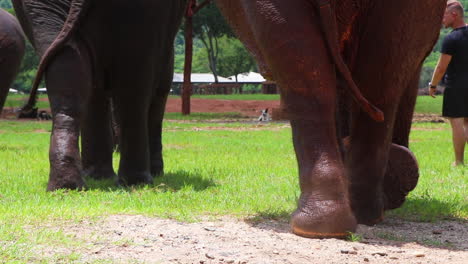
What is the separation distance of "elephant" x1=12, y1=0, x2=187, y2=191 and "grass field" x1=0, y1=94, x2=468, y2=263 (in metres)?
0.21

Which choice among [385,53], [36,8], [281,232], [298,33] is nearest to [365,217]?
[281,232]

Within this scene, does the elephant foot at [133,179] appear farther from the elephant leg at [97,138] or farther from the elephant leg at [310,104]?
the elephant leg at [310,104]

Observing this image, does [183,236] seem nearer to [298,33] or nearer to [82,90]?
[298,33]

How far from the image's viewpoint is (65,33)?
5.30m

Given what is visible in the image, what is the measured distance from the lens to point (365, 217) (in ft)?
13.4

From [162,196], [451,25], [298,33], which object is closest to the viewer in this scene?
[298,33]

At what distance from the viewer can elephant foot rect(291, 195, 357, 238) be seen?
11.4 feet

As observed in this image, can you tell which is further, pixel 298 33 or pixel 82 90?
pixel 82 90

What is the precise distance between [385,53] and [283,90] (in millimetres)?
560

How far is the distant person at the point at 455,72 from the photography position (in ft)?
28.3

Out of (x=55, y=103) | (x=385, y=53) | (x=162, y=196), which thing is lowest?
(x=162, y=196)

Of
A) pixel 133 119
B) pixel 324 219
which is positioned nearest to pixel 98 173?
pixel 133 119

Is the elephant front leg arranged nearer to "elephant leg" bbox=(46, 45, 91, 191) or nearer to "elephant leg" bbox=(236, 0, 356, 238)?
"elephant leg" bbox=(236, 0, 356, 238)

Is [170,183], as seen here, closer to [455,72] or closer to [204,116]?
[455,72]
